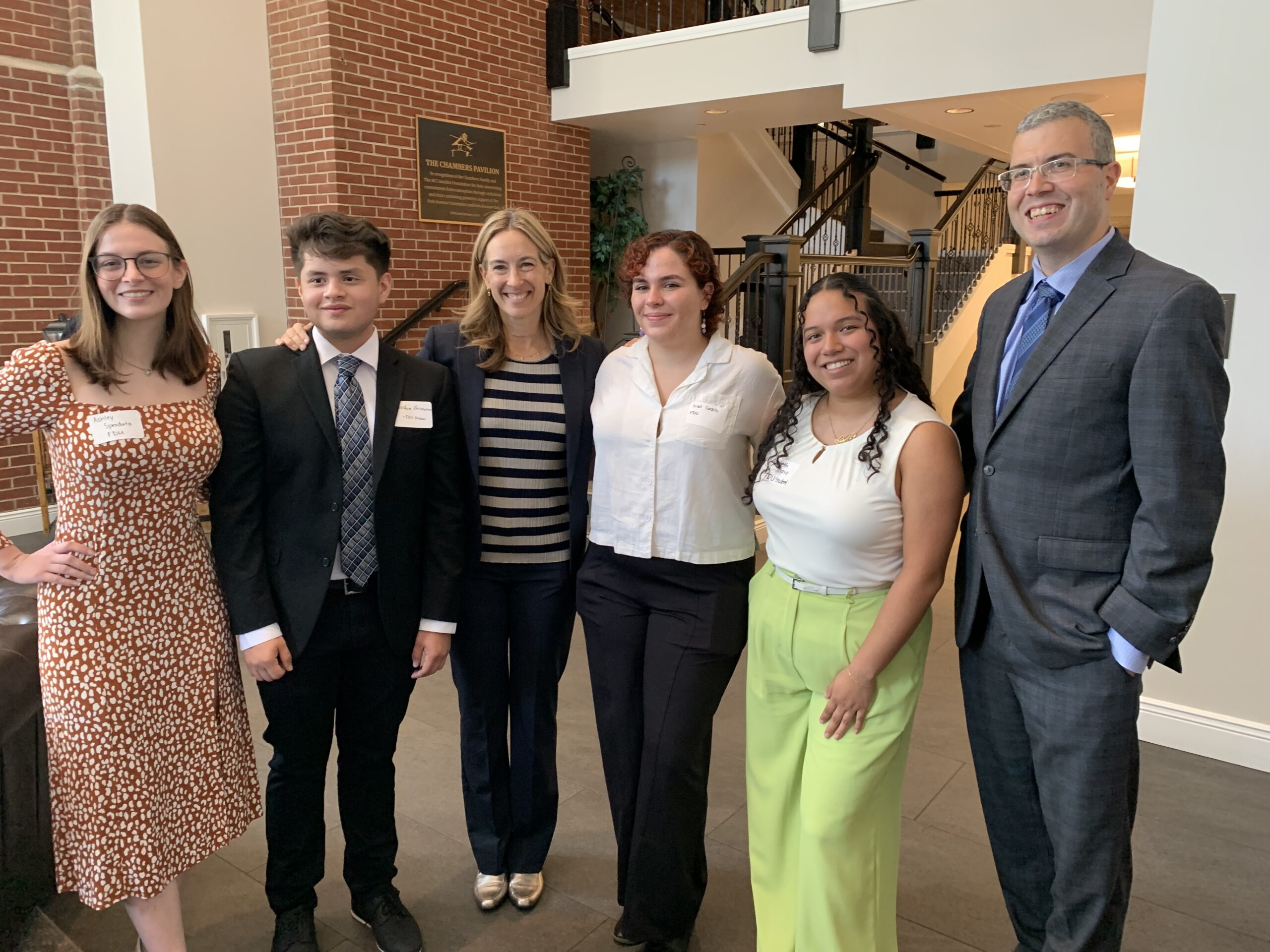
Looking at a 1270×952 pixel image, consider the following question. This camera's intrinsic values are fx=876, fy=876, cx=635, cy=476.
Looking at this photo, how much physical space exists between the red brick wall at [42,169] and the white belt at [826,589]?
5.58 meters

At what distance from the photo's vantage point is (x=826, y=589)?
1766 millimetres

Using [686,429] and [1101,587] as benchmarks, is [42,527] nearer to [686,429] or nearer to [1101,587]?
[686,429]

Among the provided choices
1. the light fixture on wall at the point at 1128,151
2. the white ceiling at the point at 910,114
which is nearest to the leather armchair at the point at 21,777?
the white ceiling at the point at 910,114

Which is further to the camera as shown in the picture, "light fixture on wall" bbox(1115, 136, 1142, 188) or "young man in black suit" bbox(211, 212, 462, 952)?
Result: "light fixture on wall" bbox(1115, 136, 1142, 188)

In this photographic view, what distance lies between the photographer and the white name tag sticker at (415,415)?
195cm

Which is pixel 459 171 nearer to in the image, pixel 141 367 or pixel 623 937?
pixel 141 367

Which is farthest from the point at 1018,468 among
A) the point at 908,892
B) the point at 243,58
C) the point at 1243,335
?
the point at 243,58

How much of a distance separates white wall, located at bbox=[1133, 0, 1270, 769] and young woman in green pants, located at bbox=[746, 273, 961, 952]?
1815mm

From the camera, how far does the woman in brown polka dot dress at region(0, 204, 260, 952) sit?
1684 millimetres

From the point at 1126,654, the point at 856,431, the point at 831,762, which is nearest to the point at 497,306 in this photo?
the point at 856,431

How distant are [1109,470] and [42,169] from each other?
645cm

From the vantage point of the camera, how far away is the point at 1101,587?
1.58 metres

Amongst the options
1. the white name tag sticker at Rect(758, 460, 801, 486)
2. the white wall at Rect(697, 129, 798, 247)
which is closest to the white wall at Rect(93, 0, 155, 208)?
the white wall at Rect(697, 129, 798, 247)

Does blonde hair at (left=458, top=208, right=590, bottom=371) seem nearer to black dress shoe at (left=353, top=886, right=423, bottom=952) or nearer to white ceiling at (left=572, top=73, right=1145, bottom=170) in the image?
black dress shoe at (left=353, top=886, right=423, bottom=952)
